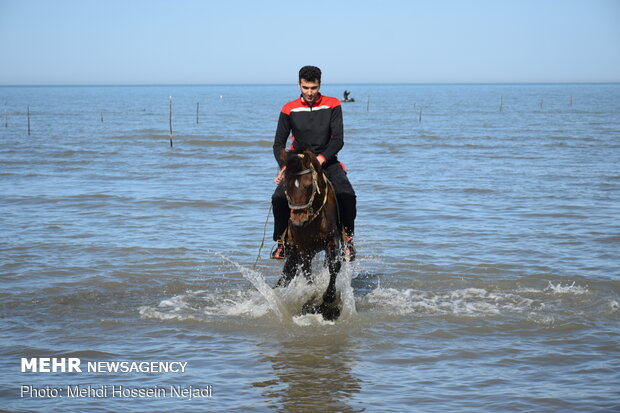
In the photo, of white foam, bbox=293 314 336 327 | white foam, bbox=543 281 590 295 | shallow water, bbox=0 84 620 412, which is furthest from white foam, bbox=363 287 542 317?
white foam, bbox=293 314 336 327

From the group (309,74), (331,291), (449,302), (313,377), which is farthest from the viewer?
(449,302)

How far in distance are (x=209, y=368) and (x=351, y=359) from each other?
1508 mm

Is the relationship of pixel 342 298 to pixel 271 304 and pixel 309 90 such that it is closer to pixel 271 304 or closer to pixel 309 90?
pixel 271 304

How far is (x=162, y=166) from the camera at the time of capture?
30578 millimetres

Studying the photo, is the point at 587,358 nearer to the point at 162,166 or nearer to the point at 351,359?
the point at 351,359

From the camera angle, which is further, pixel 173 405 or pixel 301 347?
pixel 301 347

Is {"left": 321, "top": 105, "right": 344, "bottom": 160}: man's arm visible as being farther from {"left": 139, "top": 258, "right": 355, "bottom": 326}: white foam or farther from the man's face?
{"left": 139, "top": 258, "right": 355, "bottom": 326}: white foam

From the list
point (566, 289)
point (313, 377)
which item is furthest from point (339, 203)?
point (566, 289)

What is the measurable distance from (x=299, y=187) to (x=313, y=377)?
1995 mm

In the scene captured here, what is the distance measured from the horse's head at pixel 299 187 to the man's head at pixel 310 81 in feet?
4.16

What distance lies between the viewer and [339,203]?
9.34 metres

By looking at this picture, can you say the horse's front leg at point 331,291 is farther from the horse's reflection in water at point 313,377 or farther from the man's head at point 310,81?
the man's head at point 310,81

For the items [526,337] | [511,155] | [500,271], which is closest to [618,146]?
[511,155]

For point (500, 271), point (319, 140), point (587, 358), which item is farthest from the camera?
point (500, 271)
